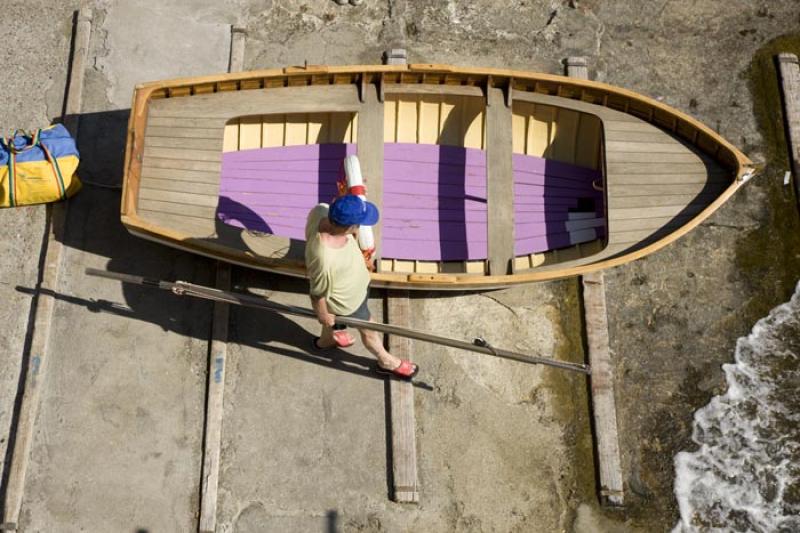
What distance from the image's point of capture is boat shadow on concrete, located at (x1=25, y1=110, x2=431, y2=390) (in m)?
8.38

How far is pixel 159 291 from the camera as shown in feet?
27.9

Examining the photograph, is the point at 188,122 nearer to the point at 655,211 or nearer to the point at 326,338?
the point at 326,338

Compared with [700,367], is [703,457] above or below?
below

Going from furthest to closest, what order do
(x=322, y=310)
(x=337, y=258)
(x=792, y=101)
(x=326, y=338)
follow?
(x=792, y=101)
(x=326, y=338)
(x=322, y=310)
(x=337, y=258)

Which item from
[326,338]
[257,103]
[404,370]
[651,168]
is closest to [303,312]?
[326,338]

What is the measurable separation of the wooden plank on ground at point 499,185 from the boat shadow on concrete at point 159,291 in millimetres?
1719

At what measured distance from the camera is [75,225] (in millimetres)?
8680

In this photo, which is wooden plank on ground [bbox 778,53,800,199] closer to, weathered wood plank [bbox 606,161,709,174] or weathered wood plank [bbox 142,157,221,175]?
weathered wood plank [bbox 606,161,709,174]

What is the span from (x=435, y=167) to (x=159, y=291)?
133 inches

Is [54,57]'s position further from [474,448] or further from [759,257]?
[759,257]

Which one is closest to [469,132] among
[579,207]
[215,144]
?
[579,207]

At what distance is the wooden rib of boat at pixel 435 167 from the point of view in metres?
7.78

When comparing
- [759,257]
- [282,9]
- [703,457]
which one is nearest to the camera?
[703,457]

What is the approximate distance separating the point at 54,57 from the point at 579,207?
21.8 ft
